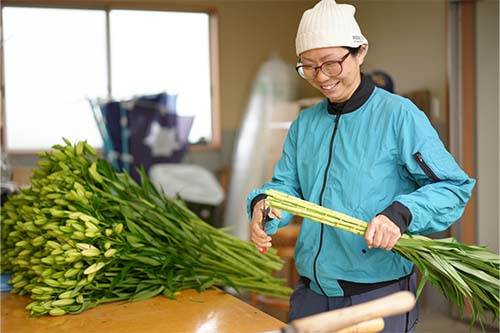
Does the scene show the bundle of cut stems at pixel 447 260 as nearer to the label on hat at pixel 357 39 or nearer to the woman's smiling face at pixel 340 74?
the woman's smiling face at pixel 340 74

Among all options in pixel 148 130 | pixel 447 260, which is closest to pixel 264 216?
pixel 447 260

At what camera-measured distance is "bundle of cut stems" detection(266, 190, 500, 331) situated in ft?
5.43

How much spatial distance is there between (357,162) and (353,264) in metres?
0.26

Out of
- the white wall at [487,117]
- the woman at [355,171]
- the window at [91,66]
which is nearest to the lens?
the woman at [355,171]

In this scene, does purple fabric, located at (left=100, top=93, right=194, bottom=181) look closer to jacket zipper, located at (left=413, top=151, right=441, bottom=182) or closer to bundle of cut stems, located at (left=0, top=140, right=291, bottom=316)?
bundle of cut stems, located at (left=0, top=140, right=291, bottom=316)

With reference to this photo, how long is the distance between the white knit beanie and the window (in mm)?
4380

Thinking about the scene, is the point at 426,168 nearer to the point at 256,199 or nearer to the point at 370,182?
the point at 370,182

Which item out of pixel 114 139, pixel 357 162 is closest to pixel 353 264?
pixel 357 162

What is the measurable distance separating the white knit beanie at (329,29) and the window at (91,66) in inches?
172

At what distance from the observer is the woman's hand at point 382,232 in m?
1.56

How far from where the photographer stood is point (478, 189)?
3934 millimetres

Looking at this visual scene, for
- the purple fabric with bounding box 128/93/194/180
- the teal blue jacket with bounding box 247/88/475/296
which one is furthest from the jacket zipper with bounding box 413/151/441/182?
the purple fabric with bounding box 128/93/194/180

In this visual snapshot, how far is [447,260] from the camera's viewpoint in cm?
174

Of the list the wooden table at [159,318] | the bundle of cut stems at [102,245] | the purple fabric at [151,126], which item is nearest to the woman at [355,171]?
the wooden table at [159,318]
